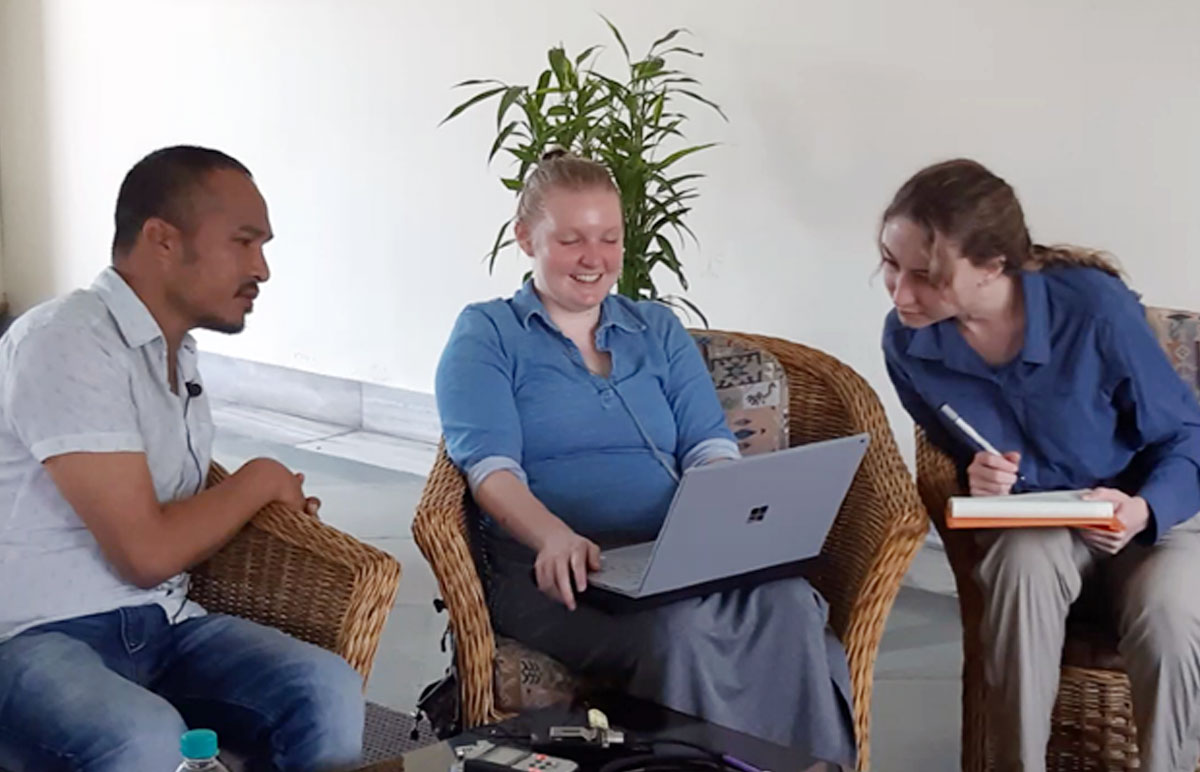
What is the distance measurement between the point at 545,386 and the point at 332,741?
27.6 inches

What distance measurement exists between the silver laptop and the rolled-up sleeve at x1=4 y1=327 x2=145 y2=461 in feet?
2.24

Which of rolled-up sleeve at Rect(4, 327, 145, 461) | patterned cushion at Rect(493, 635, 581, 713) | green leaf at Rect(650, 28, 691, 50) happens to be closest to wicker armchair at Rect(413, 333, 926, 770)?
patterned cushion at Rect(493, 635, 581, 713)

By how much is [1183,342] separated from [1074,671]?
0.62 metres

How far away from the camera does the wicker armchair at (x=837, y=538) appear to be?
2.14m

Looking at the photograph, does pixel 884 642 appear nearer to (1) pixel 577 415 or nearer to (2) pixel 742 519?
(1) pixel 577 415

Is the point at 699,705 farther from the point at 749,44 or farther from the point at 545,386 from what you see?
the point at 749,44

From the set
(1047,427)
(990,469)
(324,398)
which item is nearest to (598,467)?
Answer: (990,469)

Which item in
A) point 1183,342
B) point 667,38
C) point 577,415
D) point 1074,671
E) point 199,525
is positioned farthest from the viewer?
point 667,38

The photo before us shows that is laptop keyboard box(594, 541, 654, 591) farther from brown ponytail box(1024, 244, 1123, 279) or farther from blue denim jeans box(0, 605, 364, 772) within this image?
brown ponytail box(1024, 244, 1123, 279)

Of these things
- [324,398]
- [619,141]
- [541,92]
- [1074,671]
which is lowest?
[324,398]

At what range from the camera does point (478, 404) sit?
234cm

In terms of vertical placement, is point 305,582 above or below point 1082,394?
below

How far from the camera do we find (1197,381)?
253cm

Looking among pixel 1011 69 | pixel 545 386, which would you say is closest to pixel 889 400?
pixel 1011 69
